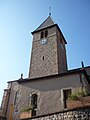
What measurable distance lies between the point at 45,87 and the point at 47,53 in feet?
22.8

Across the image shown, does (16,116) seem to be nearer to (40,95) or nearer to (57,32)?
(40,95)

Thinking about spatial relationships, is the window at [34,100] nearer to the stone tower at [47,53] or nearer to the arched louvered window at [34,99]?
the arched louvered window at [34,99]

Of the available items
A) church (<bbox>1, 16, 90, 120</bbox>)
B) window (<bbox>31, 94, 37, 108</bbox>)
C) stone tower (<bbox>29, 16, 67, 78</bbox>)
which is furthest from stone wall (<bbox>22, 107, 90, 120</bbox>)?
stone tower (<bbox>29, 16, 67, 78</bbox>)

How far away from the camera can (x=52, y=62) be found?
1912cm

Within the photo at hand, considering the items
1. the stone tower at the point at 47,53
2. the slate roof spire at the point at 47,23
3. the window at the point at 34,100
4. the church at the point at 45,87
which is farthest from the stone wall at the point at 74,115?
the slate roof spire at the point at 47,23

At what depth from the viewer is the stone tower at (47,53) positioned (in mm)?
18781

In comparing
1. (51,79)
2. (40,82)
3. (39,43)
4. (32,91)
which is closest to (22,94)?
(32,91)

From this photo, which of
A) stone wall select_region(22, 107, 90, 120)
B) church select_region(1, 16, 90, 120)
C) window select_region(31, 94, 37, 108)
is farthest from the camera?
window select_region(31, 94, 37, 108)

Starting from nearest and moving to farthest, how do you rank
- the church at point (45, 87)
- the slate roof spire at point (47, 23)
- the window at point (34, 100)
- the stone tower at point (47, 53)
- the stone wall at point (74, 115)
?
the stone wall at point (74, 115) → the church at point (45, 87) → the window at point (34, 100) → the stone tower at point (47, 53) → the slate roof spire at point (47, 23)

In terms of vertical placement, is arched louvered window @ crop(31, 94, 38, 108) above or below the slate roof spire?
below

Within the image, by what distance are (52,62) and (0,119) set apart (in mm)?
8239

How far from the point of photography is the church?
12898mm

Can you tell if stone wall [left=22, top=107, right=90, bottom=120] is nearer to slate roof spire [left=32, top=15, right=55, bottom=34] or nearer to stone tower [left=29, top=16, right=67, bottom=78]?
stone tower [left=29, top=16, right=67, bottom=78]

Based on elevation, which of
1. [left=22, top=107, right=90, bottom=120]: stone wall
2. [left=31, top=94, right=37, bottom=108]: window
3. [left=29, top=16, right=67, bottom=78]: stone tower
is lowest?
[left=22, top=107, right=90, bottom=120]: stone wall
